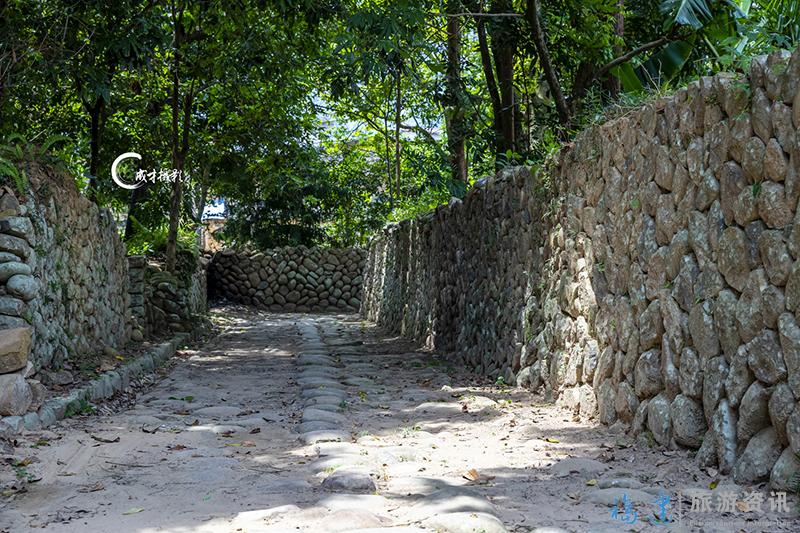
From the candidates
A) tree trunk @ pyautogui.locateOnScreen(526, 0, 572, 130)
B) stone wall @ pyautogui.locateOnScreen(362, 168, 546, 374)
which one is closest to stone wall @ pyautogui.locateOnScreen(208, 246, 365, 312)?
stone wall @ pyautogui.locateOnScreen(362, 168, 546, 374)

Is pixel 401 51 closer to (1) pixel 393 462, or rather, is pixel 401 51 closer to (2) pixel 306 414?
(2) pixel 306 414

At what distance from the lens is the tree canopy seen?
7.87 metres

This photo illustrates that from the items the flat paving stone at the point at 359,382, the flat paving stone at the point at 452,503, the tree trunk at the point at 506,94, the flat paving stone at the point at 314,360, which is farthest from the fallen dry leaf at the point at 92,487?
the tree trunk at the point at 506,94

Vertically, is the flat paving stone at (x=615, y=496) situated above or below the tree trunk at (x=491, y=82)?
below

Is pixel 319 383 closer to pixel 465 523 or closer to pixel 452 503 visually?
pixel 452 503

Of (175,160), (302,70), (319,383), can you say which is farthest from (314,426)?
(175,160)

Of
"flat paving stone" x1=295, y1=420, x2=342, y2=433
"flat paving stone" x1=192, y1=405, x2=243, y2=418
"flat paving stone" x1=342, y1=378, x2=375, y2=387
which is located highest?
"flat paving stone" x1=295, y1=420, x2=342, y2=433

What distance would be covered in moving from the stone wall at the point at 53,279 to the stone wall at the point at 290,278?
12.9 m

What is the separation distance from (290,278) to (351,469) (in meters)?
19.6

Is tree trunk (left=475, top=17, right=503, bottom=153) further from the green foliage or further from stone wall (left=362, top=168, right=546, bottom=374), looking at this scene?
the green foliage

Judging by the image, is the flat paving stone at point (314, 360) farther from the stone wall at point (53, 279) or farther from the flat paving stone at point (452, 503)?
the flat paving stone at point (452, 503)

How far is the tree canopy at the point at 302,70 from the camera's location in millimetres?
7867

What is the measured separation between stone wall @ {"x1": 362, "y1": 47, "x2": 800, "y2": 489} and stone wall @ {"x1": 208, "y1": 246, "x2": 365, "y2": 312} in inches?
640

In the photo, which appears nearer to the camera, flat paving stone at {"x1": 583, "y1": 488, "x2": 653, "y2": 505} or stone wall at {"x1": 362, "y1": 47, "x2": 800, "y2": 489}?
stone wall at {"x1": 362, "y1": 47, "x2": 800, "y2": 489}
